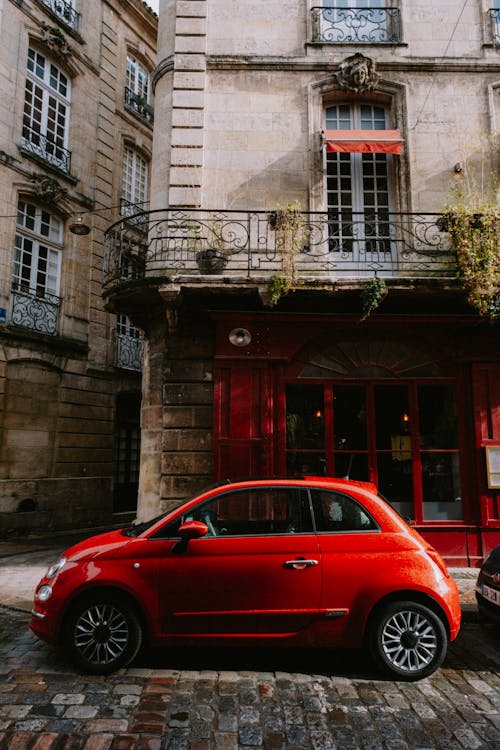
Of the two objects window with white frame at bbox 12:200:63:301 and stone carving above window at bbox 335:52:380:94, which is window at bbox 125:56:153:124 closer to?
window with white frame at bbox 12:200:63:301

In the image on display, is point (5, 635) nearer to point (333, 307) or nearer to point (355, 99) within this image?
point (333, 307)

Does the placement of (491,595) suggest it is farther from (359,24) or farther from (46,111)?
(46,111)

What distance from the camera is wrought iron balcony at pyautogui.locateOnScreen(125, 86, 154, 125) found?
17.4 meters

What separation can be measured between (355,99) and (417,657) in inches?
373

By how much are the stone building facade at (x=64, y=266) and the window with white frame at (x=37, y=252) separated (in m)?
0.03

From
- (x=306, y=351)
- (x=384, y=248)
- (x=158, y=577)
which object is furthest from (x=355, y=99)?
(x=158, y=577)

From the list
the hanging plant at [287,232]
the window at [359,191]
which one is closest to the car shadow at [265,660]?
the hanging plant at [287,232]

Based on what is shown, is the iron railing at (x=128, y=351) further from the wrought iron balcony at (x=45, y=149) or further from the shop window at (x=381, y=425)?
the shop window at (x=381, y=425)

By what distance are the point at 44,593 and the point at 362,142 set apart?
853cm

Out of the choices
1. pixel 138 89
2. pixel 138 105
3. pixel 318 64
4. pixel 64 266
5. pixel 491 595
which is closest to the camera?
pixel 491 595

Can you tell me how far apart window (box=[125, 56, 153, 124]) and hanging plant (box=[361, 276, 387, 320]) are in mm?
13839

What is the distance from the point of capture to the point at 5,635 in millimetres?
5066

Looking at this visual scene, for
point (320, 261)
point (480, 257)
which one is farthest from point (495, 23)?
point (320, 261)

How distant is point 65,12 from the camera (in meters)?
15.2
